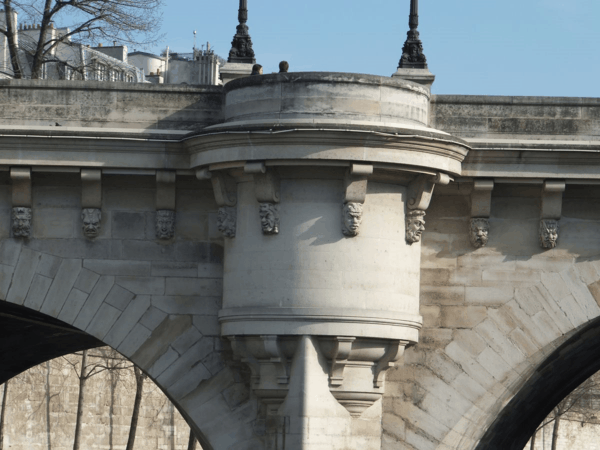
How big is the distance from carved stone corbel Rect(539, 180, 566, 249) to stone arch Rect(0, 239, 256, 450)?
392 cm

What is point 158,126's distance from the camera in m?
14.7

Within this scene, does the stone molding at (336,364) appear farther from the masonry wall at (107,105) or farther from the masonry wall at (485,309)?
the masonry wall at (107,105)

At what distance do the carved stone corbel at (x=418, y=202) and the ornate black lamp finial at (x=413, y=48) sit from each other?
1.79 m

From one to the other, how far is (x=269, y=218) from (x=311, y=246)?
57 centimetres

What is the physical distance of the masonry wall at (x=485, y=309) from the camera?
14.4 meters

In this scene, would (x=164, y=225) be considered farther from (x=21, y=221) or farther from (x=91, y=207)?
(x=21, y=221)

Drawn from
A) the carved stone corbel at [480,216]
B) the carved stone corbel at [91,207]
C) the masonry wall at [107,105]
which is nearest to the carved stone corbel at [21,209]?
the carved stone corbel at [91,207]

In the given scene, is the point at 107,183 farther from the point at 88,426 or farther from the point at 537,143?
the point at 88,426

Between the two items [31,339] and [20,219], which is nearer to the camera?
[20,219]

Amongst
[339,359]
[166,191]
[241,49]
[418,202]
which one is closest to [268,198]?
[166,191]

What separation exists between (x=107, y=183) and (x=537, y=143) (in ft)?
16.8

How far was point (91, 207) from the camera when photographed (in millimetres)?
14719

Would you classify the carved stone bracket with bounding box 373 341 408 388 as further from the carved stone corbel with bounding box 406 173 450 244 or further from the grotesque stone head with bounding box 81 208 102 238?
the grotesque stone head with bounding box 81 208 102 238

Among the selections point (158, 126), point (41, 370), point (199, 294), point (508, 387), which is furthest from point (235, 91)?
point (41, 370)
